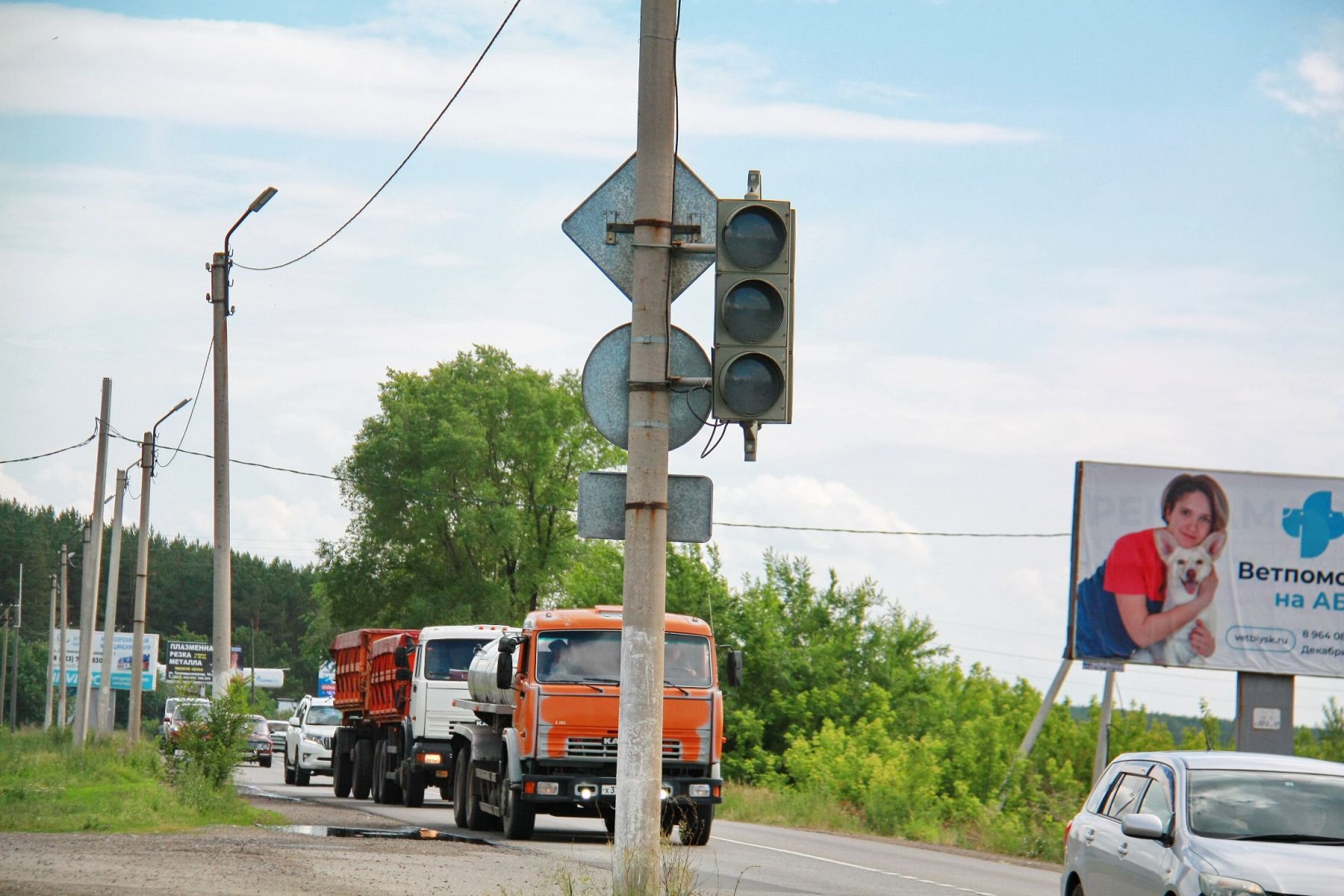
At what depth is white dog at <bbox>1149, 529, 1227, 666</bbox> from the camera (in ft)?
87.5

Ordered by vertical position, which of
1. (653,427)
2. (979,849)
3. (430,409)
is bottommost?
(979,849)

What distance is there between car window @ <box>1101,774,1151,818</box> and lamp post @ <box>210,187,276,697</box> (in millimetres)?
15890

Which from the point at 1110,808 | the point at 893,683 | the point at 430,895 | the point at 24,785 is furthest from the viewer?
the point at 893,683

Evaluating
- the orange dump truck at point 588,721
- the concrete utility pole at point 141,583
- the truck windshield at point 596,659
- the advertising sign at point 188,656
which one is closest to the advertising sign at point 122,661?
the advertising sign at point 188,656

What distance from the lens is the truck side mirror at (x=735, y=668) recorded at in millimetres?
19742

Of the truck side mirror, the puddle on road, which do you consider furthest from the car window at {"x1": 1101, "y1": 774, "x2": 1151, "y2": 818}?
the puddle on road

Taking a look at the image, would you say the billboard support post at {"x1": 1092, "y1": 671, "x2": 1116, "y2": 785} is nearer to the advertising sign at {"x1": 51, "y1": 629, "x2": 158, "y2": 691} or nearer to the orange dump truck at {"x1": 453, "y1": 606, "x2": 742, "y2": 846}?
the orange dump truck at {"x1": 453, "y1": 606, "x2": 742, "y2": 846}

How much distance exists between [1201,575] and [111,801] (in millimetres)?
16981

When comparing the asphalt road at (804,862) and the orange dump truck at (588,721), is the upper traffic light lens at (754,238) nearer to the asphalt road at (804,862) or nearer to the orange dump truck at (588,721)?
the asphalt road at (804,862)

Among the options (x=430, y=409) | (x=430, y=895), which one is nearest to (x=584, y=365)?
(x=430, y=895)

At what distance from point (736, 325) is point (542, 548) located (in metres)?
59.6

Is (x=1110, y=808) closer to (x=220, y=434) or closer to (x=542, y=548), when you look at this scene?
(x=220, y=434)

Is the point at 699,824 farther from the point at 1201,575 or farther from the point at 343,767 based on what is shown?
the point at 343,767

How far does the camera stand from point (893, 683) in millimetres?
43812
